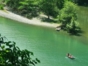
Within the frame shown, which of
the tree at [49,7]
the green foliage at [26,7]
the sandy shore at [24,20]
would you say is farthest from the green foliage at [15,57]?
the green foliage at [26,7]

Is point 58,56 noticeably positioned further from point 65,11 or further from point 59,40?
point 65,11

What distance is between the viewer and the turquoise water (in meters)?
30.3

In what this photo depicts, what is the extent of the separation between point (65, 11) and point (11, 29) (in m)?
11.3

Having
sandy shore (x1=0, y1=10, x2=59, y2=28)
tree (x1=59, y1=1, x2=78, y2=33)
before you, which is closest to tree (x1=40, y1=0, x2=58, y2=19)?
sandy shore (x1=0, y1=10, x2=59, y2=28)

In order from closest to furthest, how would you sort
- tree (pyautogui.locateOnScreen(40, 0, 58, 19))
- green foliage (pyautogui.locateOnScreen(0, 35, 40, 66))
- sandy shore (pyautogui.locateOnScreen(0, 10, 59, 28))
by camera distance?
green foliage (pyautogui.locateOnScreen(0, 35, 40, 66)) → sandy shore (pyautogui.locateOnScreen(0, 10, 59, 28)) → tree (pyautogui.locateOnScreen(40, 0, 58, 19))

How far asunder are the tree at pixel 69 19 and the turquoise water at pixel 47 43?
8.79ft

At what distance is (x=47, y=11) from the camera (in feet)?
159

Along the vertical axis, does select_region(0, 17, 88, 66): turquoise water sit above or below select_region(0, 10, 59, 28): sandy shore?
below

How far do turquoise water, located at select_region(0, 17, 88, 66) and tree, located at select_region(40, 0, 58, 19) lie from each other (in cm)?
630

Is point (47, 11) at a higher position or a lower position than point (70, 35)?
higher

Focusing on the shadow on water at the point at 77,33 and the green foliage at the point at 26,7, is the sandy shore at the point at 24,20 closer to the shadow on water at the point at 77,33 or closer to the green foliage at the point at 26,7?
the green foliage at the point at 26,7

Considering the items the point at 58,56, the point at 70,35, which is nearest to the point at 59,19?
the point at 70,35

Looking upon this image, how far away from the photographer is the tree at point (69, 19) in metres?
43.1

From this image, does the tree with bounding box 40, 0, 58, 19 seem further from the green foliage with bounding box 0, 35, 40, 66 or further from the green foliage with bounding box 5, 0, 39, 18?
the green foliage with bounding box 0, 35, 40, 66
